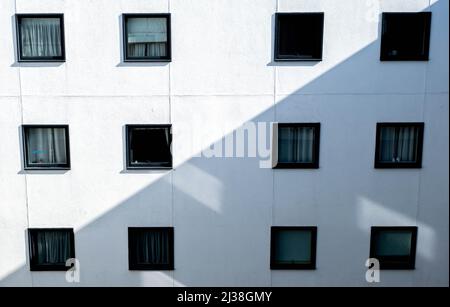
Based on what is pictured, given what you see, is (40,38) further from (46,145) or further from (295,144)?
(295,144)

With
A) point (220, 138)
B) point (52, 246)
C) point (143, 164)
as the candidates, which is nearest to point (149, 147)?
point (143, 164)

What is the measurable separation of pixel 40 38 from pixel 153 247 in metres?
4.82

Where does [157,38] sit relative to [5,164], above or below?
above

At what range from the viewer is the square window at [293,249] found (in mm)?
6324

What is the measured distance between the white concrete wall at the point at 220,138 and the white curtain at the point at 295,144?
0.85 feet

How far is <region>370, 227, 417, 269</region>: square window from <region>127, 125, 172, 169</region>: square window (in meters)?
4.70

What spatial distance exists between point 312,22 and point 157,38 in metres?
3.06

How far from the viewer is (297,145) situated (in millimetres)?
6078

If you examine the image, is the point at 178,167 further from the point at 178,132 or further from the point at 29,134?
the point at 29,134

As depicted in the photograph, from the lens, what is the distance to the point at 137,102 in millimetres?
5836

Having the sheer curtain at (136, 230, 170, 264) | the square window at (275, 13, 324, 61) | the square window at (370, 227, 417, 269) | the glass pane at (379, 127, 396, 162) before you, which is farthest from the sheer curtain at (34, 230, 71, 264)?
the glass pane at (379, 127, 396, 162)
